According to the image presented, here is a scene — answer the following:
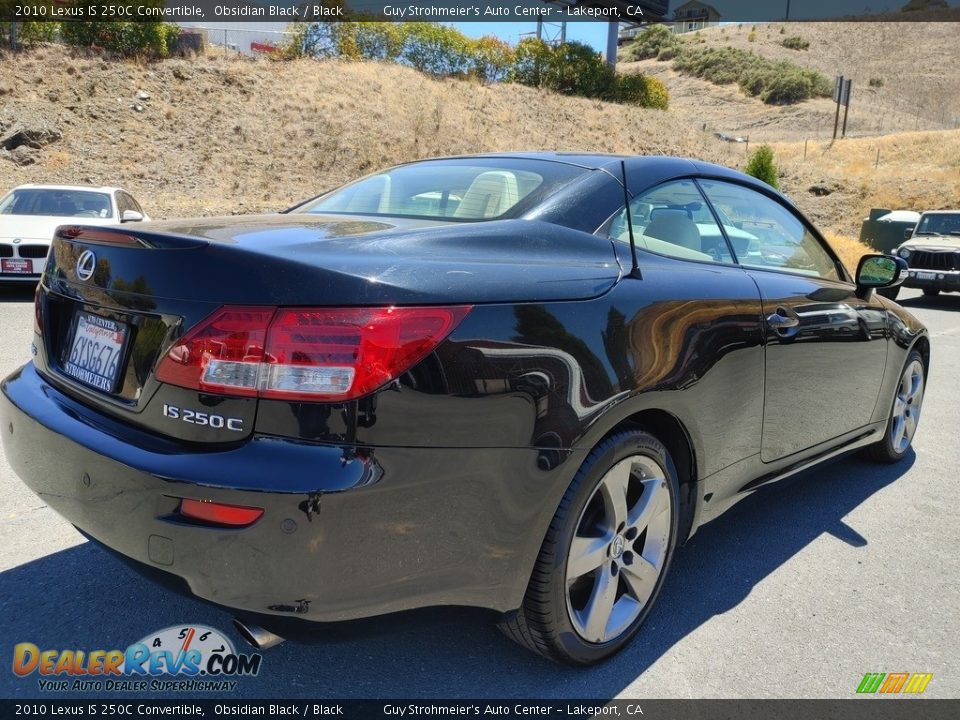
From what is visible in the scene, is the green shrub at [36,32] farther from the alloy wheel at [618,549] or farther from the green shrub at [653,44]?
the green shrub at [653,44]

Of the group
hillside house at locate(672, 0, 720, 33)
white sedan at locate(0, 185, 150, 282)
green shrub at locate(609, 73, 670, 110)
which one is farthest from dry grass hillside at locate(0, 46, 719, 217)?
hillside house at locate(672, 0, 720, 33)

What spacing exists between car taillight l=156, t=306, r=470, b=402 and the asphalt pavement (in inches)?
23.9

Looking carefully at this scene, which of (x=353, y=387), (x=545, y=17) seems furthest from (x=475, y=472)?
(x=545, y=17)

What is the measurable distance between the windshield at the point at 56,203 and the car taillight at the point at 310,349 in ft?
32.4

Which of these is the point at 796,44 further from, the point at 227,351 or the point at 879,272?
the point at 227,351

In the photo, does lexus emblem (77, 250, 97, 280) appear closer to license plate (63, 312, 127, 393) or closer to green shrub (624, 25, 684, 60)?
license plate (63, 312, 127, 393)

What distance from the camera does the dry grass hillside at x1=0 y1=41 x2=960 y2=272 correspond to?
2359 cm

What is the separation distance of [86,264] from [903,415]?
4.29 m

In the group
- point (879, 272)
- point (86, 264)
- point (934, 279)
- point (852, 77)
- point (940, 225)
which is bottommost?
point (934, 279)

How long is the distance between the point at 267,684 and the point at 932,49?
117 m

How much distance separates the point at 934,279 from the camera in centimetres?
1307

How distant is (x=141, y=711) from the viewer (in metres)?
2.17

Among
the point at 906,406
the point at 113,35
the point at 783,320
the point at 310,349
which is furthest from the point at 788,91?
the point at 310,349

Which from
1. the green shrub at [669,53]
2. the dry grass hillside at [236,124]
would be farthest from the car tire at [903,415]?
the green shrub at [669,53]
